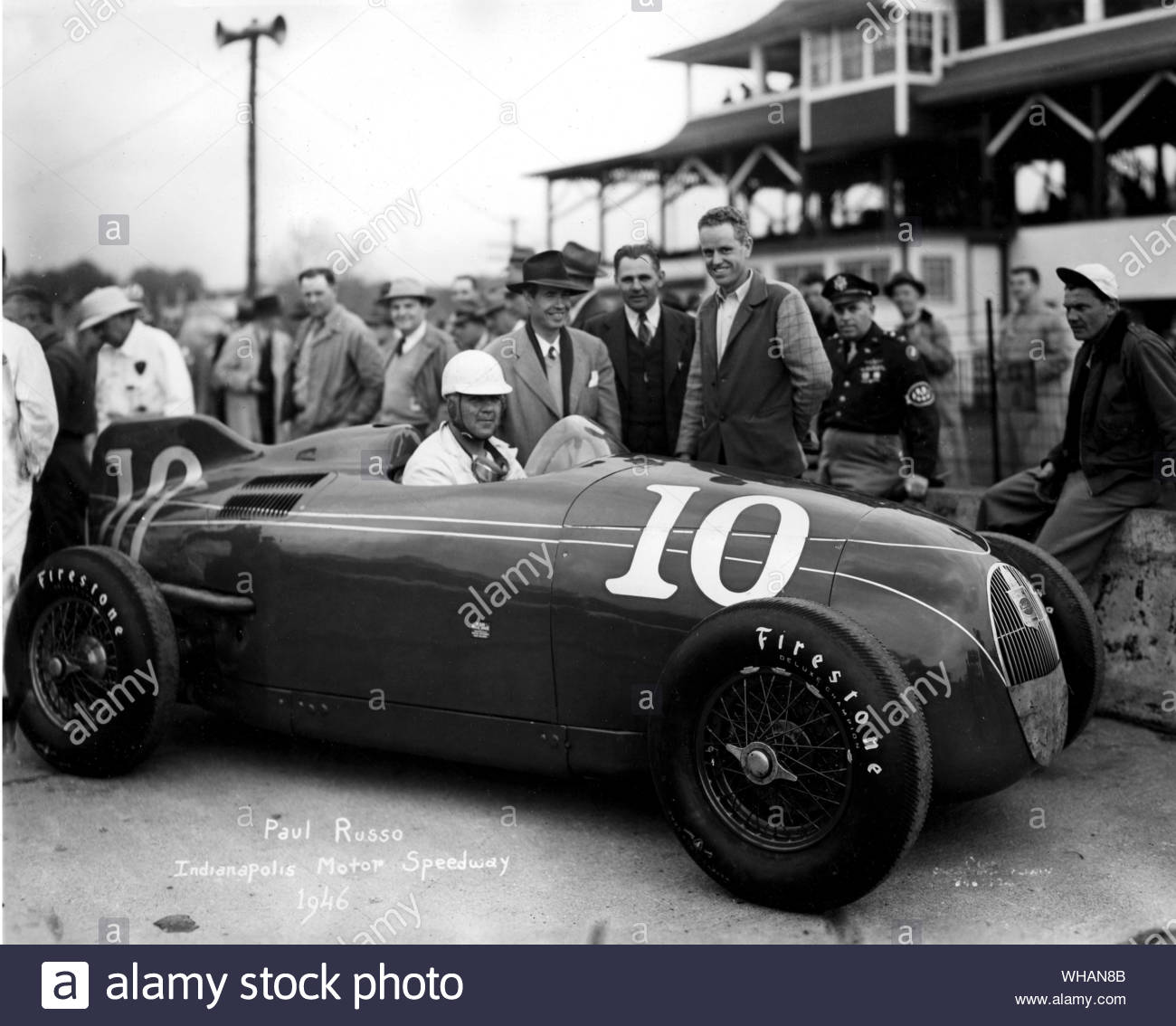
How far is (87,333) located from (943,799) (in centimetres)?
558

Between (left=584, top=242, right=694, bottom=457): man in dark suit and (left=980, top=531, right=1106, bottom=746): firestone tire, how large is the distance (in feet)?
7.17

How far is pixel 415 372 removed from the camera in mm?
7582

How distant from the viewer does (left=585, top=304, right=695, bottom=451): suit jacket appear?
6.47m

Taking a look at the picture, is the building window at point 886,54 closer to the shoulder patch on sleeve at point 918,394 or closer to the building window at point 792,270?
the building window at point 792,270

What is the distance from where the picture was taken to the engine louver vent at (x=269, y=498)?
16.7ft

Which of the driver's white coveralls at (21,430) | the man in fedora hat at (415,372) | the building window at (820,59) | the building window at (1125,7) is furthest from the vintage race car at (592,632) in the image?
the building window at (820,59)

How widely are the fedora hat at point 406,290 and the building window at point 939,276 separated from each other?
609 inches

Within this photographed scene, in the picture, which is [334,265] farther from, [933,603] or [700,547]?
[933,603]

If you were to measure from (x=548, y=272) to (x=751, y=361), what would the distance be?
107 centimetres

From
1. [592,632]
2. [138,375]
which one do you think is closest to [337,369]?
[138,375]

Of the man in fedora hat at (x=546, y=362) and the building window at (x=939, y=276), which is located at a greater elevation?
the building window at (x=939, y=276)

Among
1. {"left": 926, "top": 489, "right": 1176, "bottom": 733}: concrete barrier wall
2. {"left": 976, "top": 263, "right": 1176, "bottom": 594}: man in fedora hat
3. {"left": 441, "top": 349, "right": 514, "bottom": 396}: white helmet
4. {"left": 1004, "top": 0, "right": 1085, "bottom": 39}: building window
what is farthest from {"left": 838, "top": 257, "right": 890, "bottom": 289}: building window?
{"left": 441, "top": 349, "right": 514, "bottom": 396}: white helmet

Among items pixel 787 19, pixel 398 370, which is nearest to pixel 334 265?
pixel 398 370

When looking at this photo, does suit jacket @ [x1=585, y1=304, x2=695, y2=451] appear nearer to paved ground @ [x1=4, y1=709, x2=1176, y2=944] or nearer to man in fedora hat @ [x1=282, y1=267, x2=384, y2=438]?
man in fedora hat @ [x1=282, y1=267, x2=384, y2=438]
